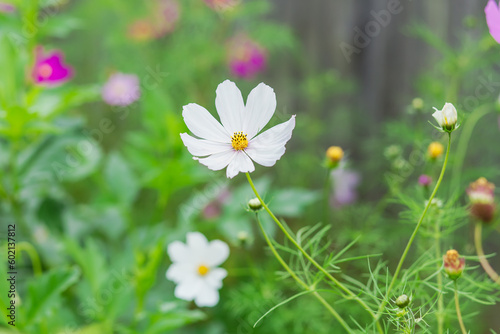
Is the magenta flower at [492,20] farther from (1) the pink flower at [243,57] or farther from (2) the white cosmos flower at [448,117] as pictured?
(1) the pink flower at [243,57]

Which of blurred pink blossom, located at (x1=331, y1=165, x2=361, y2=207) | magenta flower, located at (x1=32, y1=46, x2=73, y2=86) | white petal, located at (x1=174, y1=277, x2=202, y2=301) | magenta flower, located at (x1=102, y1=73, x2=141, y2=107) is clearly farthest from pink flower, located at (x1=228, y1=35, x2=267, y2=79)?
white petal, located at (x1=174, y1=277, x2=202, y2=301)

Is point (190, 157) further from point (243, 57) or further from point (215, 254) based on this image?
point (243, 57)

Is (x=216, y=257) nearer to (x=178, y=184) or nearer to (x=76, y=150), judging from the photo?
(x=178, y=184)

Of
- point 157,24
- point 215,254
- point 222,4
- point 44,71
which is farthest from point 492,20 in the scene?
point 157,24

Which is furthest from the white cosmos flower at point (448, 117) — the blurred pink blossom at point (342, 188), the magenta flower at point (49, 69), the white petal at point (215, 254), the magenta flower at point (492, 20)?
the blurred pink blossom at point (342, 188)

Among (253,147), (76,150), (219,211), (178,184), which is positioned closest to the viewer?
(253,147)

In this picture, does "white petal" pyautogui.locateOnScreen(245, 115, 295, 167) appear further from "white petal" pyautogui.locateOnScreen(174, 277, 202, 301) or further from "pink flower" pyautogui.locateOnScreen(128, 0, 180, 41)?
"pink flower" pyautogui.locateOnScreen(128, 0, 180, 41)

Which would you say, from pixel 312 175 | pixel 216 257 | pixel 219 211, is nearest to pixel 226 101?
pixel 216 257
